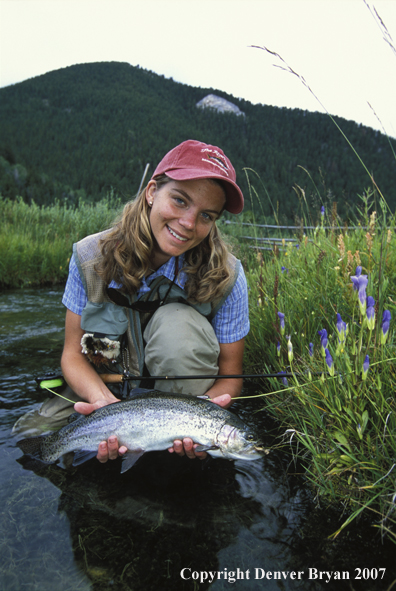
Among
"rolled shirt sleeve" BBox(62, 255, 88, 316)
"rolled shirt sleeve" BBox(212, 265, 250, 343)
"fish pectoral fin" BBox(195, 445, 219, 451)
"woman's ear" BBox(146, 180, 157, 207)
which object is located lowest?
"fish pectoral fin" BBox(195, 445, 219, 451)

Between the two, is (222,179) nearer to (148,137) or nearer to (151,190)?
(151,190)

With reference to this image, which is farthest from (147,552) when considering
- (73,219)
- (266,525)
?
(73,219)

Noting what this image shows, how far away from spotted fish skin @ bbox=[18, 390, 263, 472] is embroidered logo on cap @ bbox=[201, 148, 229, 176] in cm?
145

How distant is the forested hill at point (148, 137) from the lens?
186 ft

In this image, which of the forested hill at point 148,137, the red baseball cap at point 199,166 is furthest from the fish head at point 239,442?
the forested hill at point 148,137

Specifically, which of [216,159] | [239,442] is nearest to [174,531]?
[239,442]

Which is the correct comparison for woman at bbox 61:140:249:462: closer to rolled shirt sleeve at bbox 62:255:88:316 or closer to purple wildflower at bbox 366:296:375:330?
rolled shirt sleeve at bbox 62:255:88:316

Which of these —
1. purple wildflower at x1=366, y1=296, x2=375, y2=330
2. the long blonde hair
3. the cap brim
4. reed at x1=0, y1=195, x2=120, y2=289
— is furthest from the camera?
reed at x1=0, y1=195, x2=120, y2=289

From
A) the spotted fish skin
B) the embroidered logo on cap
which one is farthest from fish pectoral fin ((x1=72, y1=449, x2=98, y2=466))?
the embroidered logo on cap

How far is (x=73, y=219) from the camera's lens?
1118 centimetres

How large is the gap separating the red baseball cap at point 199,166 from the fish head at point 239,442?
147cm

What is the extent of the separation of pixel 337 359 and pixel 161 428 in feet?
3.33

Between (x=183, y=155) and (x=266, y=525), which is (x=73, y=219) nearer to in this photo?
(x=183, y=155)

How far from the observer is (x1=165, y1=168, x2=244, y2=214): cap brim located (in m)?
2.36
